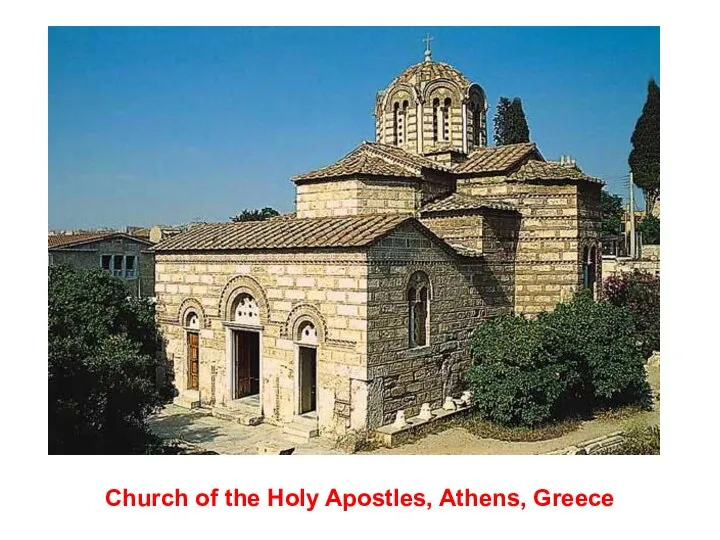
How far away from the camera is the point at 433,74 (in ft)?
50.2

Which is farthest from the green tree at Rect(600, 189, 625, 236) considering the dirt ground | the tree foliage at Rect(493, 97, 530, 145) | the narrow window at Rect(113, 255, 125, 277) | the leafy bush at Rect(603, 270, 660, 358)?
the narrow window at Rect(113, 255, 125, 277)

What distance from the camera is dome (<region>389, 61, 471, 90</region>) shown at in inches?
601

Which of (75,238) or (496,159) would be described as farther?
(75,238)

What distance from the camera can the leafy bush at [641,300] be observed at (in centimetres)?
1345

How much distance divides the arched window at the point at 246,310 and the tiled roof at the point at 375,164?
2.51 m

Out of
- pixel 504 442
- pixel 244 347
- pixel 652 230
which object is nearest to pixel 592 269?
pixel 652 230

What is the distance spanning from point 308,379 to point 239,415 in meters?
1.27

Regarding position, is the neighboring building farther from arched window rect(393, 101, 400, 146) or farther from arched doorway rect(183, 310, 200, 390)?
arched window rect(393, 101, 400, 146)

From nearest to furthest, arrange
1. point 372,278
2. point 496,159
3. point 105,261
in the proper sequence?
1. point 372,278
2. point 496,159
3. point 105,261

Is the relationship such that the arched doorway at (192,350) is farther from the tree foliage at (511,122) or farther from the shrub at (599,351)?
the tree foliage at (511,122)

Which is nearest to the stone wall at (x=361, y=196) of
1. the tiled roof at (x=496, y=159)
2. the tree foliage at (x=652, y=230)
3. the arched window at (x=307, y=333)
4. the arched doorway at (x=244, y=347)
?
the tiled roof at (x=496, y=159)

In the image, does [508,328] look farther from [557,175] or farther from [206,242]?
[206,242]

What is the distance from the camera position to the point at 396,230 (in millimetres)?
10531

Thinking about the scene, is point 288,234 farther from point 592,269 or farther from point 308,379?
point 592,269
